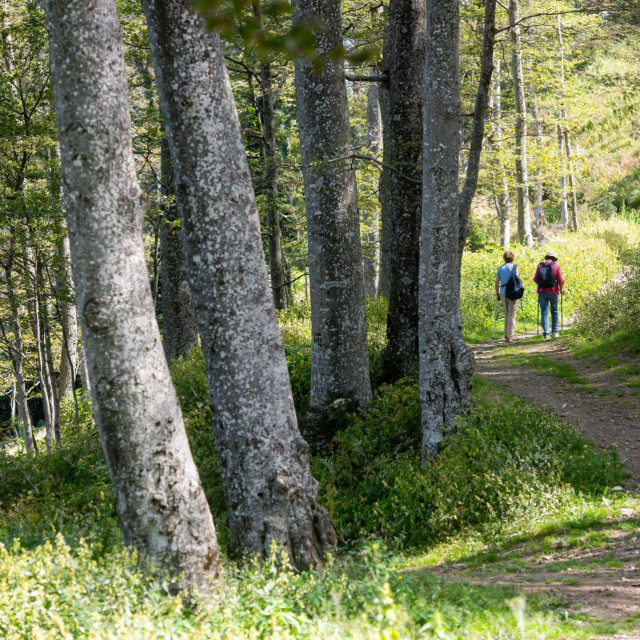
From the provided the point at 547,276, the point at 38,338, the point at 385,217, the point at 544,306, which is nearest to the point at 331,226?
Result: the point at 385,217

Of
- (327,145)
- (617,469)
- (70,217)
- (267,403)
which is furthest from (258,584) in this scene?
(327,145)

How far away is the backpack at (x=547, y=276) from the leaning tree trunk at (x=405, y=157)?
19.9ft

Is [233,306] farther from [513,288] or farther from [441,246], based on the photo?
[513,288]

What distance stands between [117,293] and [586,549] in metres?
4.75

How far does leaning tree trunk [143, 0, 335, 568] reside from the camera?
18.3 feet

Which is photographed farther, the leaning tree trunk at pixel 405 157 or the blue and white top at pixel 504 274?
the blue and white top at pixel 504 274

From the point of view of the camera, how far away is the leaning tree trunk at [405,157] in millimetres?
9727

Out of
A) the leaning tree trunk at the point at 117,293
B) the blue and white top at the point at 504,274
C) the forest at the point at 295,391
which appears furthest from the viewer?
the blue and white top at the point at 504,274

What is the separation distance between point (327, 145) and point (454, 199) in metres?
1.85

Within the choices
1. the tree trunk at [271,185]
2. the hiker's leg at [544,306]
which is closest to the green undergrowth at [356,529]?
the tree trunk at [271,185]

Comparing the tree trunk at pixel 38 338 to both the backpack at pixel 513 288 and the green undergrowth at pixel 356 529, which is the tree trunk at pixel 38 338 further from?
the backpack at pixel 513 288

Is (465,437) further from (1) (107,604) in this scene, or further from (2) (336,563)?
(1) (107,604)

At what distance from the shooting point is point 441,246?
8.15 metres

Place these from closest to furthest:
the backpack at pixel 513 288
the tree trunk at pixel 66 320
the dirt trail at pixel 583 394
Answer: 1. the dirt trail at pixel 583 394
2. the tree trunk at pixel 66 320
3. the backpack at pixel 513 288
